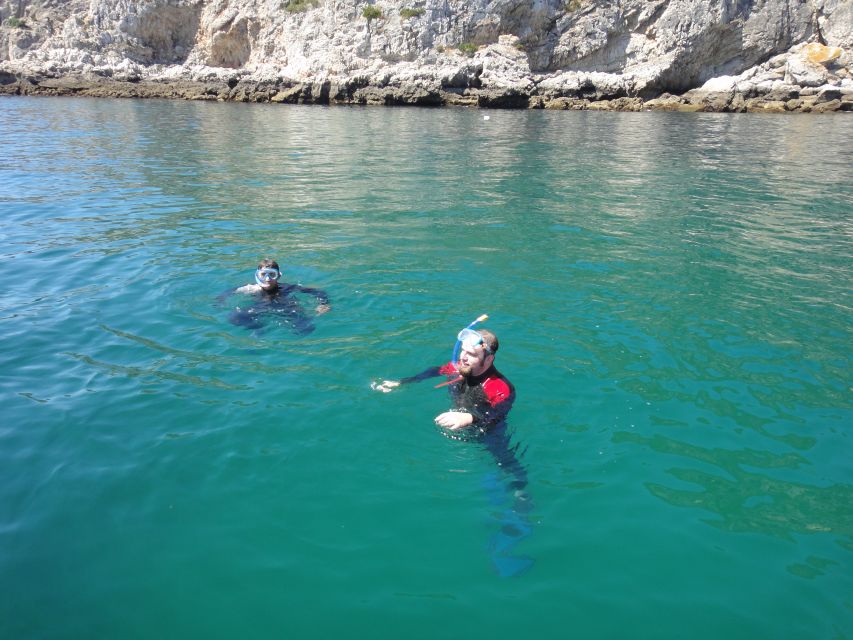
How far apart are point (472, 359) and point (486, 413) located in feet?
1.71

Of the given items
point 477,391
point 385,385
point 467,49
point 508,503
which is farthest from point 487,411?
point 467,49

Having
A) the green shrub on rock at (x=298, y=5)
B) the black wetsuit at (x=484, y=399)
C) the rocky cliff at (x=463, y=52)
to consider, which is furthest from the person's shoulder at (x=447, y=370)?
the green shrub on rock at (x=298, y=5)

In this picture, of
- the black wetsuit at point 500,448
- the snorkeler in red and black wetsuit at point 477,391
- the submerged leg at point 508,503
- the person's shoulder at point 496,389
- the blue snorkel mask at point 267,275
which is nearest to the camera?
the submerged leg at point 508,503

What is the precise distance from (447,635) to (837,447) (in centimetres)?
414

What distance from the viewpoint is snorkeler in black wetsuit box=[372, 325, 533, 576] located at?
15.7 feet

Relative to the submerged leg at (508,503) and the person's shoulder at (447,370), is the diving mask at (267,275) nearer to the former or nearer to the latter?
the person's shoulder at (447,370)

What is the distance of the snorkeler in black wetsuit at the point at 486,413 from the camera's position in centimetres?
479

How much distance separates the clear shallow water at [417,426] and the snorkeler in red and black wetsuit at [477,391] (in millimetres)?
296

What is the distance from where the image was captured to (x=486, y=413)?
5.40 metres

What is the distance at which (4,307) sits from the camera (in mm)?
8172

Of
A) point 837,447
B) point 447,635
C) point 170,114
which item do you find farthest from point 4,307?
point 170,114

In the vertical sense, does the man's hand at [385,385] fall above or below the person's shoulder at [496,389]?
below

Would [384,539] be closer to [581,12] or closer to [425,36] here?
[425,36]

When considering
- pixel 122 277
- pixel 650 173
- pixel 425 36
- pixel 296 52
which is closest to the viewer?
pixel 122 277
